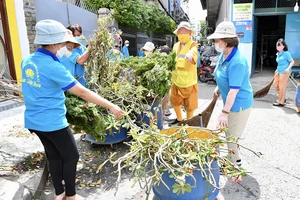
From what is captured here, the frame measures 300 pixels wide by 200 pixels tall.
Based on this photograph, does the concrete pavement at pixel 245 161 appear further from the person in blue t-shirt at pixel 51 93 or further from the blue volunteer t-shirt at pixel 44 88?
the blue volunteer t-shirt at pixel 44 88

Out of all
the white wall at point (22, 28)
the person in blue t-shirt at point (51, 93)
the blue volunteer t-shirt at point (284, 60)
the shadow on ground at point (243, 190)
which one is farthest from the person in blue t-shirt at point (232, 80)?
the white wall at point (22, 28)

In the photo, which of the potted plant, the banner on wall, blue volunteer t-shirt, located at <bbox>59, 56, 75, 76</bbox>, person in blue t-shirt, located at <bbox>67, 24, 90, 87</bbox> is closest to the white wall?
person in blue t-shirt, located at <bbox>67, 24, 90, 87</bbox>

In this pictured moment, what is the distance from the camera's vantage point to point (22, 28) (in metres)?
6.06

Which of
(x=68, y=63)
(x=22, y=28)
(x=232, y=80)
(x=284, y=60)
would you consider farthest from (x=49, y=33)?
(x=284, y=60)

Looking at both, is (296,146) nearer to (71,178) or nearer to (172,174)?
(172,174)

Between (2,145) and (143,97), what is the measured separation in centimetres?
206

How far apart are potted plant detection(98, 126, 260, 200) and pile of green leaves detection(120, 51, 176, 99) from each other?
161 centimetres

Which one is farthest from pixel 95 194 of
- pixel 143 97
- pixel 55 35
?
pixel 55 35

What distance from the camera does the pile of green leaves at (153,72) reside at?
148 inches

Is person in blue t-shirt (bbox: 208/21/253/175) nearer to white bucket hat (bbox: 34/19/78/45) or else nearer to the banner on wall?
white bucket hat (bbox: 34/19/78/45)

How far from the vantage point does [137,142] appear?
82.7 inches

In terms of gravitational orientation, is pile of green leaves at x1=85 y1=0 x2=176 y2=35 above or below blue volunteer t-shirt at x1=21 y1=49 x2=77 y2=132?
above

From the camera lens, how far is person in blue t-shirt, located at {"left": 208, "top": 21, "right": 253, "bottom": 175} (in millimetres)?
2660

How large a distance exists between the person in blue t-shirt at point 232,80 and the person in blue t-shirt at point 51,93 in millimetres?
1150
